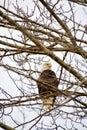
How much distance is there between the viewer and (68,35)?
327 cm

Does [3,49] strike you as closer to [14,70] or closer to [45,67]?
[14,70]

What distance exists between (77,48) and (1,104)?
85 cm

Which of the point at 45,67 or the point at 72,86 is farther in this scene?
the point at 45,67

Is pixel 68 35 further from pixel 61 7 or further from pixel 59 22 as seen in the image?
pixel 61 7

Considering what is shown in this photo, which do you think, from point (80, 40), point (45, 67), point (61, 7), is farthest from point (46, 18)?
point (45, 67)

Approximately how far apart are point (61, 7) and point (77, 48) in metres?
0.85

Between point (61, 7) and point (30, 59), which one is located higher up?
point (61, 7)

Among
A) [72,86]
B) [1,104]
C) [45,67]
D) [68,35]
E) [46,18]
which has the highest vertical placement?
[45,67]

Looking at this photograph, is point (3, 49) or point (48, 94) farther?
point (48, 94)

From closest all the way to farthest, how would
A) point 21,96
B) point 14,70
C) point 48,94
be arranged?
point 14,70
point 21,96
point 48,94

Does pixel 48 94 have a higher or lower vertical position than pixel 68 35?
lower

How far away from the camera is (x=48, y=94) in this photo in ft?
11.3

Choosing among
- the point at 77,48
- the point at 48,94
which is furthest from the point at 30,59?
the point at 77,48

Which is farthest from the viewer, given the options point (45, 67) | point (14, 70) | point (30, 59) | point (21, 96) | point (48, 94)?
point (45, 67)
